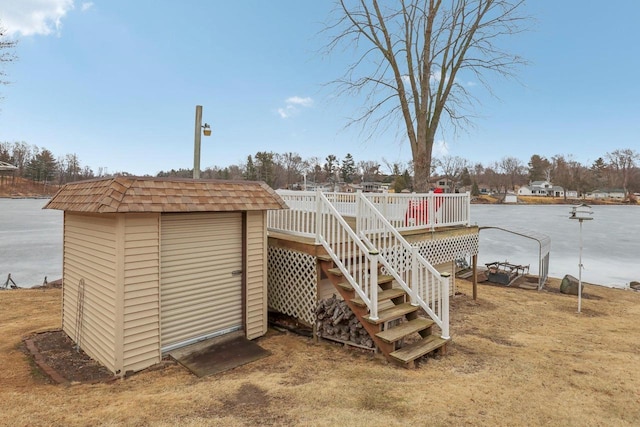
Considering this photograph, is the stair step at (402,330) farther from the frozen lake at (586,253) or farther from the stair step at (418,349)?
the frozen lake at (586,253)

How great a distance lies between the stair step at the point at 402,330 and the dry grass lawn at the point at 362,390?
0.37 metres

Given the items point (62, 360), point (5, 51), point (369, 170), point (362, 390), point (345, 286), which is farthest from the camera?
point (369, 170)

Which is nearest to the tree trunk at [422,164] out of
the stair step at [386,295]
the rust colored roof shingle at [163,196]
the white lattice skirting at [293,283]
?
the stair step at [386,295]

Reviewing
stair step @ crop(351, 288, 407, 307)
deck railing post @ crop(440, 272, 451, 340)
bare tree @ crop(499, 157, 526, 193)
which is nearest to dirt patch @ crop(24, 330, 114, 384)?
stair step @ crop(351, 288, 407, 307)

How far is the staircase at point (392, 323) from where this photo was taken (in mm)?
4414

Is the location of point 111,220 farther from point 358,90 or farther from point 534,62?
point 534,62

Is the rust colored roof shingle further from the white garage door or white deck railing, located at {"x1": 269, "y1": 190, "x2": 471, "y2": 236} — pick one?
white deck railing, located at {"x1": 269, "y1": 190, "x2": 471, "y2": 236}

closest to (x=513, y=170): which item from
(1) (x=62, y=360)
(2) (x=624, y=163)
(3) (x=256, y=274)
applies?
(2) (x=624, y=163)

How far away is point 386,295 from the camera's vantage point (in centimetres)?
497

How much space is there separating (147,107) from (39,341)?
23598mm

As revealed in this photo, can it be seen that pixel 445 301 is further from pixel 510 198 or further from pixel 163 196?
pixel 510 198

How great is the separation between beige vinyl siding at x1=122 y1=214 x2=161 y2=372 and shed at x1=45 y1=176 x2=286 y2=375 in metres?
0.01

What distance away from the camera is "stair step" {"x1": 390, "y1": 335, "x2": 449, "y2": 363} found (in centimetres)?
426

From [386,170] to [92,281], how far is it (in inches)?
3049
